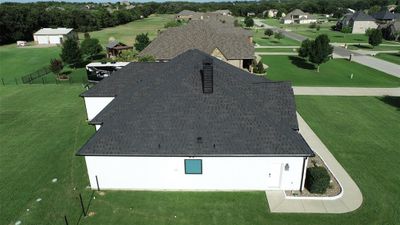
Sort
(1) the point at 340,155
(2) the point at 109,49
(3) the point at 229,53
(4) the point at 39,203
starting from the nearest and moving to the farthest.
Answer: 1. (4) the point at 39,203
2. (1) the point at 340,155
3. (3) the point at 229,53
4. (2) the point at 109,49

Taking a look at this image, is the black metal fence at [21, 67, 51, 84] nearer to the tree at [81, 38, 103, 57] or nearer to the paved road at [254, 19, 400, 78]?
the tree at [81, 38, 103, 57]

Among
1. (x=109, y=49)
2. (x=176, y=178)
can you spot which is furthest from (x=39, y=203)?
(x=109, y=49)

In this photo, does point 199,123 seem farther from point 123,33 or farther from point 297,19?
point 297,19

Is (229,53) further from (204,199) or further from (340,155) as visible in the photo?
(204,199)

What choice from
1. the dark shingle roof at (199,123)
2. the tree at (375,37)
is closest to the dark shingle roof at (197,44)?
the dark shingle roof at (199,123)

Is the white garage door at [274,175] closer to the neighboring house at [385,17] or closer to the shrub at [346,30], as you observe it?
the shrub at [346,30]
